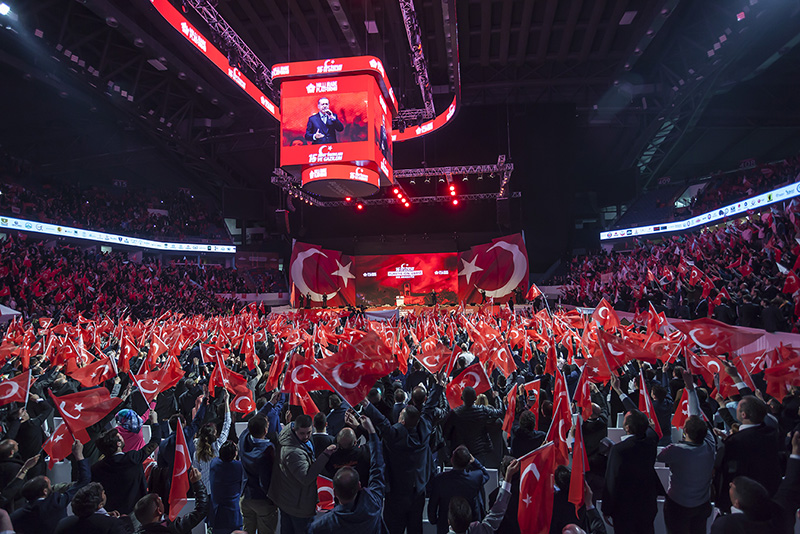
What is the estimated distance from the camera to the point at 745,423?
12.4ft

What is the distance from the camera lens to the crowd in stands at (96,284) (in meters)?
20.9

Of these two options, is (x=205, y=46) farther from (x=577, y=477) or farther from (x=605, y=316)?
(x=577, y=477)

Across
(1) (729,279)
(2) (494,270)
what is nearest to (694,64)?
(1) (729,279)

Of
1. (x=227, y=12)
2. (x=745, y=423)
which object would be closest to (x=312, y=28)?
(x=227, y=12)

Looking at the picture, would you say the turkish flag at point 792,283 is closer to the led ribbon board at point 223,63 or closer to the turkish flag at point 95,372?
the led ribbon board at point 223,63

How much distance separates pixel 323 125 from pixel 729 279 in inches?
497

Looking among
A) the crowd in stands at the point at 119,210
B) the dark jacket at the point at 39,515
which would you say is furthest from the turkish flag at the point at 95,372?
the crowd in stands at the point at 119,210

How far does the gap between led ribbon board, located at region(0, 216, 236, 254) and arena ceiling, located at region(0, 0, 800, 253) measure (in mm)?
4485

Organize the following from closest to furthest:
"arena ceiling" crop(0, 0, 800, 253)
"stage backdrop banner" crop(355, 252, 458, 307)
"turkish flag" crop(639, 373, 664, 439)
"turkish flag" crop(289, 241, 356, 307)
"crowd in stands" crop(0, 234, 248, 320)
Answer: "turkish flag" crop(639, 373, 664, 439) → "arena ceiling" crop(0, 0, 800, 253) → "crowd in stands" crop(0, 234, 248, 320) → "turkish flag" crop(289, 241, 356, 307) → "stage backdrop banner" crop(355, 252, 458, 307)

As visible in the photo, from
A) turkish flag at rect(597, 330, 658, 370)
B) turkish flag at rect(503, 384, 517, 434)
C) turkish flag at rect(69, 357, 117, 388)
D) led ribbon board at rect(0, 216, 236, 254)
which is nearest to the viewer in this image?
turkish flag at rect(503, 384, 517, 434)

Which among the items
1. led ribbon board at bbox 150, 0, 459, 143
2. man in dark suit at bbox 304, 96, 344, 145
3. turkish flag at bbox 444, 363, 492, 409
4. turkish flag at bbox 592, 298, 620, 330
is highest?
led ribbon board at bbox 150, 0, 459, 143

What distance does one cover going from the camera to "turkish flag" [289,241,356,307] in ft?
95.8

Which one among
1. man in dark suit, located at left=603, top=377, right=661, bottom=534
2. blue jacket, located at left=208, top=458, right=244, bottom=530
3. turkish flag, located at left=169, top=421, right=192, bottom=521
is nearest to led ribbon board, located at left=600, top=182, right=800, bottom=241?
man in dark suit, located at left=603, top=377, right=661, bottom=534

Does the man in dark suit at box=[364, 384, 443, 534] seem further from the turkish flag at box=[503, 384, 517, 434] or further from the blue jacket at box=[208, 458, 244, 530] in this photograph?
the turkish flag at box=[503, 384, 517, 434]
